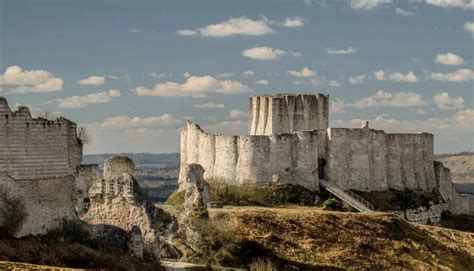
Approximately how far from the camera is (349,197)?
7256 cm

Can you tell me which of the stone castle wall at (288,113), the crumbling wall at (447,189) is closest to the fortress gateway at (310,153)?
the stone castle wall at (288,113)

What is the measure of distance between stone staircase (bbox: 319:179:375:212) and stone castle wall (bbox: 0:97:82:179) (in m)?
34.8

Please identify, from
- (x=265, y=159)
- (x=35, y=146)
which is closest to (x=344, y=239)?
(x=265, y=159)

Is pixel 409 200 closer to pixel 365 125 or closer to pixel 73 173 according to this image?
pixel 365 125

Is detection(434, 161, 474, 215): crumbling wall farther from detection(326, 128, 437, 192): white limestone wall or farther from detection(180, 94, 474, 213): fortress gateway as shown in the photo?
detection(326, 128, 437, 192): white limestone wall

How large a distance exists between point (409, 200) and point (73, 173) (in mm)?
45512

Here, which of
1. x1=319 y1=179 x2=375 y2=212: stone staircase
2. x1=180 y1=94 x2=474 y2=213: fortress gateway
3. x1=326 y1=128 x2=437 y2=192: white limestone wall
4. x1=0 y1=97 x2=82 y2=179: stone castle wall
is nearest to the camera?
x1=0 y1=97 x2=82 y2=179: stone castle wall

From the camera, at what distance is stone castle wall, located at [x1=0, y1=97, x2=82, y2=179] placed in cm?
3828

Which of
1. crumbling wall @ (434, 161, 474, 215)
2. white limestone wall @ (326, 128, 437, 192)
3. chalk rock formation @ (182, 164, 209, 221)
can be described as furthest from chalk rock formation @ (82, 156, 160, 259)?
crumbling wall @ (434, 161, 474, 215)

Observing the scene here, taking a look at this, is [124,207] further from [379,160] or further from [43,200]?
[379,160]

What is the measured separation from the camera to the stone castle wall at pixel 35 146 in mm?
38281

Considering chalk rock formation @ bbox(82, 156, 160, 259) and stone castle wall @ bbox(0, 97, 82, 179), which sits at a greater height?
stone castle wall @ bbox(0, 97, 82, 179)

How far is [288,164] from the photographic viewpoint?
2891 inches

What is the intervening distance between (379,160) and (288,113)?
10272 millimetres
